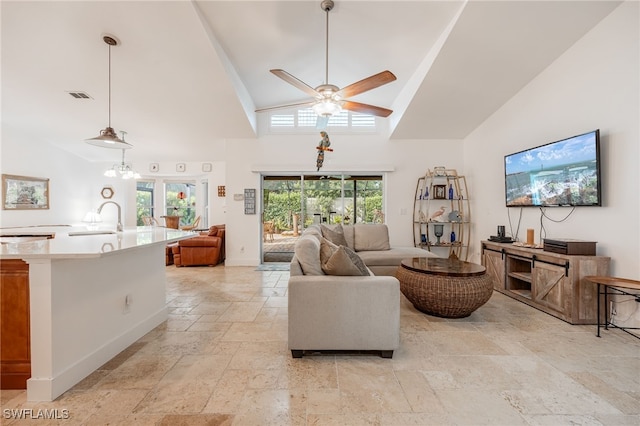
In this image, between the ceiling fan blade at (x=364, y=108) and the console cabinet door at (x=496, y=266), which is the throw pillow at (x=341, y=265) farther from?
the console cabinet door at (x=496, y=266)

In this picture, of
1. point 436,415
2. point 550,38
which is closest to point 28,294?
point 436,415

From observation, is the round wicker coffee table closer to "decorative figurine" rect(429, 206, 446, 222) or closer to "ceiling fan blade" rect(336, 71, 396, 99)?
"ceiling fan blade" rect(336, 71, 396, 99)

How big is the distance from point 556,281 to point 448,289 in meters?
1.26

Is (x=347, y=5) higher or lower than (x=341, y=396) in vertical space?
higher

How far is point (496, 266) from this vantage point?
402cm

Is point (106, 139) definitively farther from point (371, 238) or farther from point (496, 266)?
point (496, 266)

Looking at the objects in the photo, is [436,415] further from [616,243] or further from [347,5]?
[347,5]

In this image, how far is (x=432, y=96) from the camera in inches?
174

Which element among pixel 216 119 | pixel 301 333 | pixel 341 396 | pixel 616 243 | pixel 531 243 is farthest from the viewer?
pixel 216 119

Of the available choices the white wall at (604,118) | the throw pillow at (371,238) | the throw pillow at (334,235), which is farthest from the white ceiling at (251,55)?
the throw pillow at (334,235)

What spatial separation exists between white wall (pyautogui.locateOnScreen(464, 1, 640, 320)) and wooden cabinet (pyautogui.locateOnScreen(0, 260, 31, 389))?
5019 mm

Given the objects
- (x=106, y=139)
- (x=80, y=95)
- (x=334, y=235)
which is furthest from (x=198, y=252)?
(x=106, y=139)

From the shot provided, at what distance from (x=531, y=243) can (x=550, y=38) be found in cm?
249

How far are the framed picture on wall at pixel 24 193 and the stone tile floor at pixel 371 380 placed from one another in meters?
5.42
